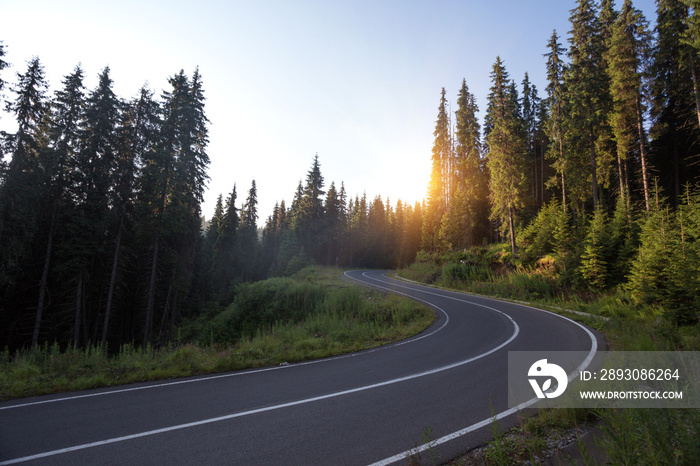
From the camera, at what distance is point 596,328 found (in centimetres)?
1129

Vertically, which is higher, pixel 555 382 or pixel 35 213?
pixel 35 213

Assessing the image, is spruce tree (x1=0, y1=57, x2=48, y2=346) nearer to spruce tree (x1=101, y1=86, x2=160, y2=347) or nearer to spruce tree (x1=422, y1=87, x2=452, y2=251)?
spruce tree (x1=101, y1=86, x2=160, y2=347)

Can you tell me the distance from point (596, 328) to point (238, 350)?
13628mm

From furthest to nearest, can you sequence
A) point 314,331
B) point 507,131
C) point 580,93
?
point 507,131, point 580,93, point 314,331

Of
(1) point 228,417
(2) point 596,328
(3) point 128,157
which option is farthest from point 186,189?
(2) point 596,328

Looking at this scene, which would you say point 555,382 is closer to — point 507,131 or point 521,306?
point 521,306

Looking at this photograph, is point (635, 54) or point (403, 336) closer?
point (403, 336)

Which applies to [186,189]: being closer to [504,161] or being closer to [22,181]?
[22,181]

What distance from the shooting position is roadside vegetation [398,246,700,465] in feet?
9.97

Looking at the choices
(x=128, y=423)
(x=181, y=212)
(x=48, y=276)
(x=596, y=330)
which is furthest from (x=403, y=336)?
(x=48, y=276)

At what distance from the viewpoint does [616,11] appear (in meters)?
23.9

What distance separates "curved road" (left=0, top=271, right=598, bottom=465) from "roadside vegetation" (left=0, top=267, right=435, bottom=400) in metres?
0.70

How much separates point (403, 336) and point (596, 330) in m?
7.48

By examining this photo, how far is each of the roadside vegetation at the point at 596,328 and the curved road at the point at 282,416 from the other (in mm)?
542
